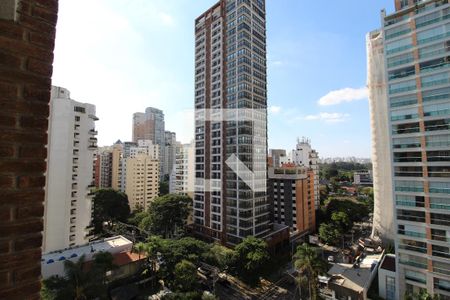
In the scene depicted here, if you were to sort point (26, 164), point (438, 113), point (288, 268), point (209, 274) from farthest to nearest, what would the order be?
Answer: point (288, 268) < point (209, 274) < point (438, 113) < point (26, 164)

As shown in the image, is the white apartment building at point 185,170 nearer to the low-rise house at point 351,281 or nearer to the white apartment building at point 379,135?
the low-rise house at point 351,281

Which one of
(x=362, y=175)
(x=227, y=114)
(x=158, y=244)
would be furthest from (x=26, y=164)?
(x=362, y=175)

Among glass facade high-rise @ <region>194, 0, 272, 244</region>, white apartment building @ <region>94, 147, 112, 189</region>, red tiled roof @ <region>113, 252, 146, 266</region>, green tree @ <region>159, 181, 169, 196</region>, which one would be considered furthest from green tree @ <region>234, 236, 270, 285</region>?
white apartment building @ <region>94, 147, 112, 189</region>

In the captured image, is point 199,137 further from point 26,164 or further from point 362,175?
point 362,175

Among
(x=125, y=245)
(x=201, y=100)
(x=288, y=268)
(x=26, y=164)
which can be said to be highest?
(x=201, y=100)

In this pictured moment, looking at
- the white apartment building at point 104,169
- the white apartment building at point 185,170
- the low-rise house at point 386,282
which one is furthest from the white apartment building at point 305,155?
the white apartment building at point 104,169

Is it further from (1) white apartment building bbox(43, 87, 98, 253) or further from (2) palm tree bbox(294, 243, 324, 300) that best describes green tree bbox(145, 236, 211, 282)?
(2) palm tree bbox(294, 243, 324, 300)

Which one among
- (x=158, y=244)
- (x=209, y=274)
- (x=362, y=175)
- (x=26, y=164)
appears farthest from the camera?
(x=362, y=175)

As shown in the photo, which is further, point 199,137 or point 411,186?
point 199,137
